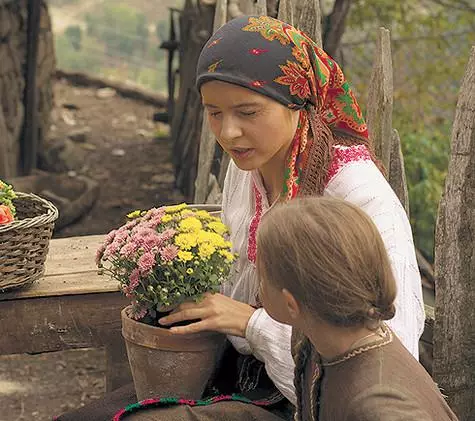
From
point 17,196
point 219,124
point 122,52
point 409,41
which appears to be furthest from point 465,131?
point 122,52

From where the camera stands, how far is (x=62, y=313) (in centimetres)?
340

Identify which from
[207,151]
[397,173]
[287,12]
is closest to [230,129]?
[397,173]

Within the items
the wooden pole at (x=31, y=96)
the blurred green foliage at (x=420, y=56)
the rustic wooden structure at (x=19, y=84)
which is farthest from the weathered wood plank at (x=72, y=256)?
the wooden pole at (x=31, y=96)

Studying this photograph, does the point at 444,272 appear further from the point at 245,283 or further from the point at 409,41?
the point at 409,41

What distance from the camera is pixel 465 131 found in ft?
9.90

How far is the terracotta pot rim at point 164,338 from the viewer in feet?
8.98

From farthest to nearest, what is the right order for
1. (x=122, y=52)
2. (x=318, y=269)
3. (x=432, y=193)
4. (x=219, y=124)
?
(x=122, y=52)
(x=432, y=193)
(x=219, y=124)
(x=318, y=269)

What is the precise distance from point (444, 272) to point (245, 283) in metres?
0.62

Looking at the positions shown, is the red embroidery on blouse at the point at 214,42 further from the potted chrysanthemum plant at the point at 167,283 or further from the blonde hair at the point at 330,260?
the blonde hair at the point at 330,260

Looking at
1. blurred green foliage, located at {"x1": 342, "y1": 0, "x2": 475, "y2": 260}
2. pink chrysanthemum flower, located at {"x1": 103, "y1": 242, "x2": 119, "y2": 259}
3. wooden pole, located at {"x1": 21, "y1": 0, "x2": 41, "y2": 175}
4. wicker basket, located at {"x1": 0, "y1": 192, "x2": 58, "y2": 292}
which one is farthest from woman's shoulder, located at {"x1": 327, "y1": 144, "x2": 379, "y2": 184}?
wooden pole, located at {"x1": 21, "y1": 0, "x2": 41, "y2": 175}

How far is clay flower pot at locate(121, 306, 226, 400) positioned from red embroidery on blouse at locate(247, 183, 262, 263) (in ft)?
0.89

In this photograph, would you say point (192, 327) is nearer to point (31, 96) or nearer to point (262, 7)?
point (262, 7)

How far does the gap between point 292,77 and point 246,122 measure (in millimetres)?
182

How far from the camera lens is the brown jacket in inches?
83.3
